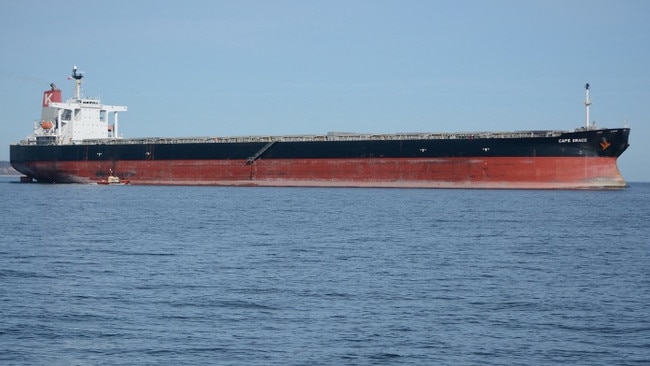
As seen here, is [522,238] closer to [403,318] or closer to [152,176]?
[403,318]

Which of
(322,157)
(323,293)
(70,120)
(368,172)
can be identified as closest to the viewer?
(323,293)

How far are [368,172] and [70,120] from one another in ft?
102

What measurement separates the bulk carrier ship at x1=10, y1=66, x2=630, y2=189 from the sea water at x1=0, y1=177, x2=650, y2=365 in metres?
19.2

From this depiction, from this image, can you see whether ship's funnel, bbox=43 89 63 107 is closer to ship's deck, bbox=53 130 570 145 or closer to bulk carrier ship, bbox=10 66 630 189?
bulk carrier ship, bbox=10 66 630 189

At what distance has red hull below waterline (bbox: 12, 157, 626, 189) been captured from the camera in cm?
5172

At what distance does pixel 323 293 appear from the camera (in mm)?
17000

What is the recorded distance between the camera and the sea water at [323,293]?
12.7 metres

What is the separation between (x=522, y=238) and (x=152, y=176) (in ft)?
144

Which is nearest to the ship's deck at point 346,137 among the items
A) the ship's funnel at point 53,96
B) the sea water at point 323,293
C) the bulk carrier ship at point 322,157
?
the bulk carrier ship at point 322,157

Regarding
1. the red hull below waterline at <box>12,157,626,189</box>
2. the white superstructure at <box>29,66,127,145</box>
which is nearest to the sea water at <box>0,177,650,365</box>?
the red hull below waterline at <box>12,157,626,189</box>

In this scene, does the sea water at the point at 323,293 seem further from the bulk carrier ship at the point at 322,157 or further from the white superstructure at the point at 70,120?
the white superstructure at the point at 70,120

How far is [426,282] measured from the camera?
60.7ft

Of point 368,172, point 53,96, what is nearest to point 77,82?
point 53,96

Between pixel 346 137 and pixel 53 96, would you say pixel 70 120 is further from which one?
pixel 346 137
